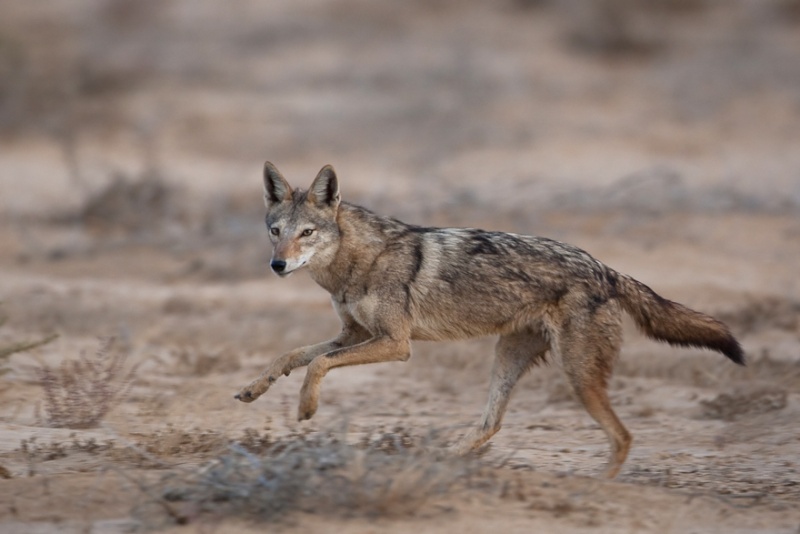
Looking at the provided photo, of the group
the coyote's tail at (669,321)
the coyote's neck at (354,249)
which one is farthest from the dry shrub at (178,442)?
the coyote's tail at (669,321)

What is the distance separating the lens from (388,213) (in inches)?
536

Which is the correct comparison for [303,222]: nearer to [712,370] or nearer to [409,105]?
[712,370]

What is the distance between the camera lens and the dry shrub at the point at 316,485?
517 centimetres

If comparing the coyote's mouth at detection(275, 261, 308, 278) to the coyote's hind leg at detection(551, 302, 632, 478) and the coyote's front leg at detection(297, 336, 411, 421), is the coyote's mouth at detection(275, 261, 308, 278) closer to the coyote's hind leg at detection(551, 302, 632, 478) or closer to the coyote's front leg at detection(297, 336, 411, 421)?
the coyote's front leg at detection(297, 336, 411, 421)

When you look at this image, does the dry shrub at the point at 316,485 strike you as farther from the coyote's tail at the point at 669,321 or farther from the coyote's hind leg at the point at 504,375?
the coyote's tail at the point at 669,321

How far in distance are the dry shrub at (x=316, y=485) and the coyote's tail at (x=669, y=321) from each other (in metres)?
1.73

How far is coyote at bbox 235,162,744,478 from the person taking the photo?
6293 mm

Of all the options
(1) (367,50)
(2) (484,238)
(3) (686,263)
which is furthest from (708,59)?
(2) (484,238)

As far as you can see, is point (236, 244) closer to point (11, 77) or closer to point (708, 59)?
point (11, 77)

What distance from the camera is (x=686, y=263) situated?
40.2 ft

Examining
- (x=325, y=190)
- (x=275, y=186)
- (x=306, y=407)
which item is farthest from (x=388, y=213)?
(x=306, y=407)

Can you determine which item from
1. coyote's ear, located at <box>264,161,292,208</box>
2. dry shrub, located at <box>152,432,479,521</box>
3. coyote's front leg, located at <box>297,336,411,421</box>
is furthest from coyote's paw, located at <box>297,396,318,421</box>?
coyote's ear, located at <box>264,161,292,208</box>

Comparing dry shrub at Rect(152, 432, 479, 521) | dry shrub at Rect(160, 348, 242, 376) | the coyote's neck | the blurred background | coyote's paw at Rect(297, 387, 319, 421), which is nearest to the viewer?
dry shrub at Rect(152, 432, 479, 521)

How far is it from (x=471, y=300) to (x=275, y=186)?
1391mm
